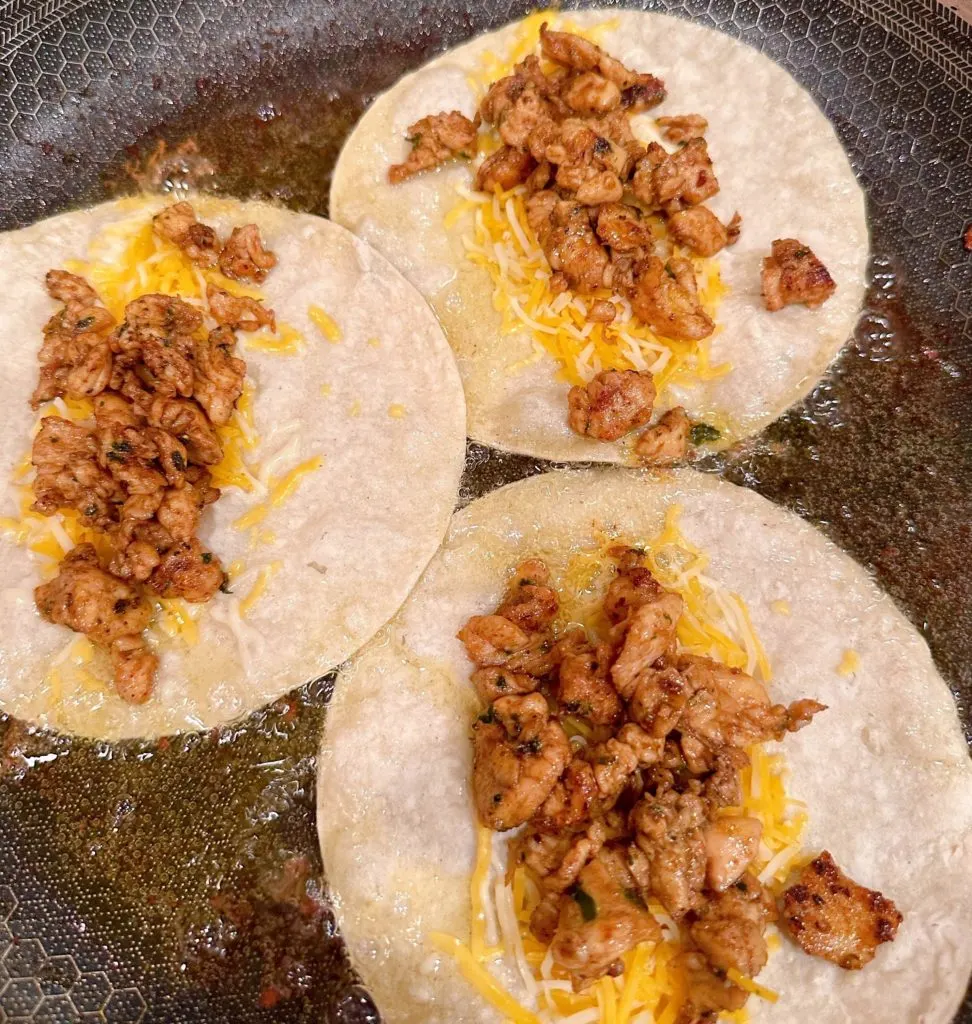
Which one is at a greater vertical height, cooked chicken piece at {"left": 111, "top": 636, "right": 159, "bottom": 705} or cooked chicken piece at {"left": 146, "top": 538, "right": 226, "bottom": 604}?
cooked chicken piece at {"left": 146, "top": 538, "right": 226, "bottom": 604}

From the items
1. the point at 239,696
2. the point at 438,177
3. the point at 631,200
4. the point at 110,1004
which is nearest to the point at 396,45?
the point at 438,177

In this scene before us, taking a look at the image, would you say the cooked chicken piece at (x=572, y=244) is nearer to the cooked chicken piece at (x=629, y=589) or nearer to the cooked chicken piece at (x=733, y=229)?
the cooked chicken piece at (x=733, y=229)

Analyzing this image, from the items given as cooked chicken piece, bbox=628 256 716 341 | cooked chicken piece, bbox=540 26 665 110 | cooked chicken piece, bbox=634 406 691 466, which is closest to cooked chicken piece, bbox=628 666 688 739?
cooked chicken piece, bbox=634 406 691 466

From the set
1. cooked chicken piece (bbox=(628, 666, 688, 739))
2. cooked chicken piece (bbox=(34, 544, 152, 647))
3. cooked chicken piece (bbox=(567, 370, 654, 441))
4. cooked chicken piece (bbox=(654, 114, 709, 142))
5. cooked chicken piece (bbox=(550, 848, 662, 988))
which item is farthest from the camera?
cooked chicken piece (bbox=(654, 114, 709, 142))

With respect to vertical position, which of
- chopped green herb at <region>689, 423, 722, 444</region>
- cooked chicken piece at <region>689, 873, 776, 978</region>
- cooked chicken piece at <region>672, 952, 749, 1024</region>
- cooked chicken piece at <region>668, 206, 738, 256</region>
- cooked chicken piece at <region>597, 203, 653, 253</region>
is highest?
cooked chicken piece at <region>597, 203, 653, 253</region>

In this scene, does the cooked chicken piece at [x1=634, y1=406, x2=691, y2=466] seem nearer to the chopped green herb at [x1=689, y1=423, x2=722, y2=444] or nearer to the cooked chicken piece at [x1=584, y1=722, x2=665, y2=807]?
the chopped green herb at [x1=689, y1=423, x2=722, y2=444]

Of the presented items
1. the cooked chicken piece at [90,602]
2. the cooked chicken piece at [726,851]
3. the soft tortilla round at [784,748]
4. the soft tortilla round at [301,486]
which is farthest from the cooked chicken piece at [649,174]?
the cooked chicken piece at [90,602]

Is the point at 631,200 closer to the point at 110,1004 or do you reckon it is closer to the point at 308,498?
the point at 308,498
